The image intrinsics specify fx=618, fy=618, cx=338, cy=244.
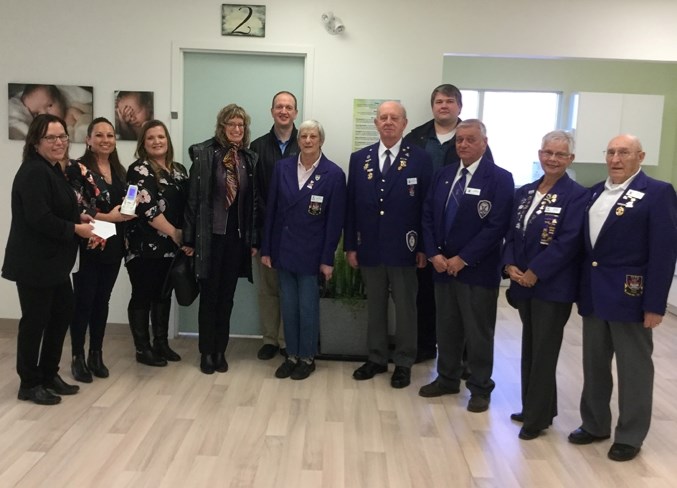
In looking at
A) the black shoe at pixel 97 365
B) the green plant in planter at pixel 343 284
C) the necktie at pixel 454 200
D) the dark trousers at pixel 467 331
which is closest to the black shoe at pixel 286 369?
the green plant in planter at pixel 343 284

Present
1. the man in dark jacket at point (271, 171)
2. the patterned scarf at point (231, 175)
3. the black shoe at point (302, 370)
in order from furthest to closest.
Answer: the man in dark jacket at point (271, 171) < the black shoe at point (302, 370) < the patterned scarf at point (231, 175)

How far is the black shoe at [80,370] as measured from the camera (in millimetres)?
3564

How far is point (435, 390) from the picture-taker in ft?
11.6

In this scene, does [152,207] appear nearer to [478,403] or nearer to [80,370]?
[80,370]

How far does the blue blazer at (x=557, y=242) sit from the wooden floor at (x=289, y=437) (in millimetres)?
764

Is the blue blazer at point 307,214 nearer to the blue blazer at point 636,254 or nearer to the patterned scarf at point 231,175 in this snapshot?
the patterned scarf at point 231,175

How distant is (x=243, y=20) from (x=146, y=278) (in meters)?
1.87

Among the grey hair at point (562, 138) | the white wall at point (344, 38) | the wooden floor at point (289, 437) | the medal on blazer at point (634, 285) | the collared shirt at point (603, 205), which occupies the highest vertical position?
the white wall at point (344, 38)

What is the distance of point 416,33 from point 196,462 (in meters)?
3.07

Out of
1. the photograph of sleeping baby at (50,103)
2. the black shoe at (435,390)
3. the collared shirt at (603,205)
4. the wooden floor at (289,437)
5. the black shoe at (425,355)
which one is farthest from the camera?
the photograph of sleeping baby at (50,103)

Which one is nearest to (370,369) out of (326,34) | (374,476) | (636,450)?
(374,476)

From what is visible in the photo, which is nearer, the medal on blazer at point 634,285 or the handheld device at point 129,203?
the medal on blazer at point 634,285

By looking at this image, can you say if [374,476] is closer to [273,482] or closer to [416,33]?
[273,482]

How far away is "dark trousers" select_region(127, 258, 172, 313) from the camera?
145 inches
